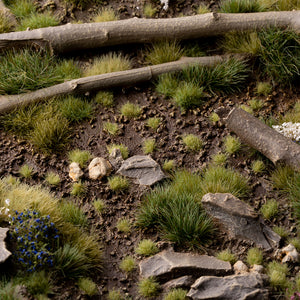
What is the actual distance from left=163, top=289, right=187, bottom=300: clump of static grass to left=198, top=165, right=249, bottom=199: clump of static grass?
134cm

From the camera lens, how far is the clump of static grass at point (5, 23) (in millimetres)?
7766

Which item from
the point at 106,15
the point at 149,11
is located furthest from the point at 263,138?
the point at 106,15

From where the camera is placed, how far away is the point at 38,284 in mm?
5215

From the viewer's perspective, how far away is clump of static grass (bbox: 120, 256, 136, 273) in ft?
19.0

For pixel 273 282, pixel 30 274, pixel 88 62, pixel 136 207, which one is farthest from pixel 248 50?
pixel 30 274

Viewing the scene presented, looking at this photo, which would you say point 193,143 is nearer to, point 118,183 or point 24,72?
point 118,183

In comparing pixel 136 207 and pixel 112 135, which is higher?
pixel 112 135

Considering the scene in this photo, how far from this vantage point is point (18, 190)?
6113 mm

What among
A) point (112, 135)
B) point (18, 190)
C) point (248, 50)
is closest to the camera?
point (18, 190)

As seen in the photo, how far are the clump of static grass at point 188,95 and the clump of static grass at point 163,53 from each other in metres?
A: 0.56

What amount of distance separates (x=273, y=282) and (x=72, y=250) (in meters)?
2.29

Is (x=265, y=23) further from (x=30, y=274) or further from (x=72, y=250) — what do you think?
(x=30, y=274)

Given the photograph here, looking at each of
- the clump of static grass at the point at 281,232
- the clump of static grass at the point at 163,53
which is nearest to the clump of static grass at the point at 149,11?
the clump of static grass at the point at 163,53

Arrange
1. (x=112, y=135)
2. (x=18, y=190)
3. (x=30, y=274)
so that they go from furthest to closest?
(x=112, y=135) → (x=18, y=190) → (x=30, y=274)
